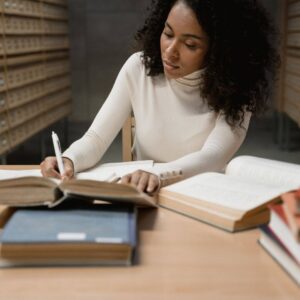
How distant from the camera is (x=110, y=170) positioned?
1367 mm

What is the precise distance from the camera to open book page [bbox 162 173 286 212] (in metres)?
0.95

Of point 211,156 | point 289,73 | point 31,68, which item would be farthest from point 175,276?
point 289,73

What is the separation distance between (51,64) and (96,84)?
1158mm

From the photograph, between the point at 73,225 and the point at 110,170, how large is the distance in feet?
1.84

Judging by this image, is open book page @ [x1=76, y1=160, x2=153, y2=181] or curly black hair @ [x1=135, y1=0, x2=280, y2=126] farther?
curly black hair @ [x1=135, y1=0, x2=280, y2=126]

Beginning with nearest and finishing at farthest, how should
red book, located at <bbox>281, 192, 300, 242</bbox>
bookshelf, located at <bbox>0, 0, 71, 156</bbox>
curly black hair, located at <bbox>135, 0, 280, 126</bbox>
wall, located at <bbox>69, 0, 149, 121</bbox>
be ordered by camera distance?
red book, located at <bbox>281, 192, 300, 242</bbox> → curly black hair, located at <bbox>135, 0, 280, 126</bbox> → bookshelf, located at <bbox>0, 0, 71, 156</bbox> → wall, located at <bbox>69, 0, 149, 121</bbox>

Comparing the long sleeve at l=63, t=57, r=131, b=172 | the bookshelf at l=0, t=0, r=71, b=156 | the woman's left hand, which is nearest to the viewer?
the woman's left hand

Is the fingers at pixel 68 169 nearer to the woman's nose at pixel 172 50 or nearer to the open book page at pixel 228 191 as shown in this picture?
the open book page at pixel 228 191

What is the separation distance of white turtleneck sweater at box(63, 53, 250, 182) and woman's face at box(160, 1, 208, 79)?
0.35 ft

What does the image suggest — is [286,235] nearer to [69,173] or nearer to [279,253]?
[279,253]

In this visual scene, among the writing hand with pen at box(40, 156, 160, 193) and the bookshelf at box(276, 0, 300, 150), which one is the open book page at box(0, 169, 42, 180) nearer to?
the writing hand with pen at box(40, 156, 160, 193)

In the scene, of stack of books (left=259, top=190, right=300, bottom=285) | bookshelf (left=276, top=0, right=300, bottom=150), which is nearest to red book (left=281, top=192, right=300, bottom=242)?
stack of books (left=259, top=190, right=300, bottom=285)

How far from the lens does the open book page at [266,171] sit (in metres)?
1.12

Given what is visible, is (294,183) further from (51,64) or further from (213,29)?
(51,64)
